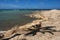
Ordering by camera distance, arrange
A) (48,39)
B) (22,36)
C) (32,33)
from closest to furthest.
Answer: (48,39)
(22,36)
(32,33)

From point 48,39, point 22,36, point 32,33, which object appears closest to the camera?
point 48,39

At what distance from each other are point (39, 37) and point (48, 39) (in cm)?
64

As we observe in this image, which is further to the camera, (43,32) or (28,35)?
(43,32)

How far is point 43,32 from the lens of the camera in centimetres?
969

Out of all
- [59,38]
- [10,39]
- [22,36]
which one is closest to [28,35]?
[22,36]

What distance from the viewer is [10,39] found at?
836 centimetres

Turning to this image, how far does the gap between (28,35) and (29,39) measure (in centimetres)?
69

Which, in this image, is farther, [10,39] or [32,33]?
[32,33]

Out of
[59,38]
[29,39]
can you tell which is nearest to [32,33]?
[29,39]

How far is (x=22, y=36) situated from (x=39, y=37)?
0.89m

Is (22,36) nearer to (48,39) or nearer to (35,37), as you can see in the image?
(35,37)

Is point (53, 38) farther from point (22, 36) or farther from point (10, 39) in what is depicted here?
point (10, 39)

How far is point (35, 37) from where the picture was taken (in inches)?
340

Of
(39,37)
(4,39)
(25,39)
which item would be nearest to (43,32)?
(39,37)
